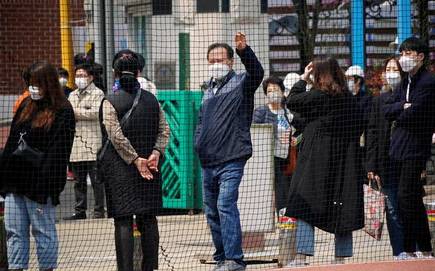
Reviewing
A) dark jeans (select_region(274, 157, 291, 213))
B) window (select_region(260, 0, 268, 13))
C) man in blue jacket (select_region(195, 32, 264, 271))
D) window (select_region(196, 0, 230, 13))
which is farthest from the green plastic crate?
man in blue jacket (select_region(195, 32, 264, 271))

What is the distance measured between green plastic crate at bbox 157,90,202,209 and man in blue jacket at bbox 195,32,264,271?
3358 mm

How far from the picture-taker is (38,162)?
8703mm

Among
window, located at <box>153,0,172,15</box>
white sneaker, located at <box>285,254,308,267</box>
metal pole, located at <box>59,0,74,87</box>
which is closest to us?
white sneaker, located at <box>285,254,308,267</box>

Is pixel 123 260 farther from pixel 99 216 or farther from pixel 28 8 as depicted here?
pixel 28 8

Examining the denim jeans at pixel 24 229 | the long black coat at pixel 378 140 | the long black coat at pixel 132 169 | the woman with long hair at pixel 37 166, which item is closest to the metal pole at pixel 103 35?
the long black coat at pixel 378 140

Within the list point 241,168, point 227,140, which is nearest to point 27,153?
point 227,140

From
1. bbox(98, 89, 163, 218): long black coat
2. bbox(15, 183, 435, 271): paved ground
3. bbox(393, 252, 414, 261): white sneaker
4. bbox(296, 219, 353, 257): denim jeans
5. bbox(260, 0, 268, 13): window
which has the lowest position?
bbox(15, 183, 435, 271): paved ground

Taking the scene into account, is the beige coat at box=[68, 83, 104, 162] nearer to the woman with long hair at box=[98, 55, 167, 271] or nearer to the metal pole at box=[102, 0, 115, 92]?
the metal pole at box=[102, 0, 115, 92]

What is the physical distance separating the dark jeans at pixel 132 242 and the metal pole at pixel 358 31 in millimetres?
4595

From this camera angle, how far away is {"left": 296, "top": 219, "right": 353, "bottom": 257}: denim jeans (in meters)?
9.20

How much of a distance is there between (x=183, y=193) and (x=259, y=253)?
2.52 metres

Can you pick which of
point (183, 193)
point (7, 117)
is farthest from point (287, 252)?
point (7, 117)

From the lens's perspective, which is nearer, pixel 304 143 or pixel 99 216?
pixel 304 143

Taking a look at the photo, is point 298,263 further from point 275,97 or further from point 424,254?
point 275,97
